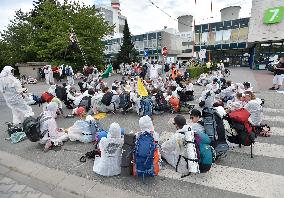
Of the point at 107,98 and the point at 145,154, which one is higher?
the point at 107,98

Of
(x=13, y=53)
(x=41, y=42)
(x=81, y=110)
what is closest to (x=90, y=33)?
(x=41, y=42)

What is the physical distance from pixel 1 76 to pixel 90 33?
22.2m

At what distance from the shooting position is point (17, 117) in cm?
784

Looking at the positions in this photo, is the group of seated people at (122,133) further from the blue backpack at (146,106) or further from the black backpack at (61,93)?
the black backpack at (61,93)

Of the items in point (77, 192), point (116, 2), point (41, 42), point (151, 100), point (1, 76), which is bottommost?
point (77, 192)

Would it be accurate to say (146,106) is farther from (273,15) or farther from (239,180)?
(273,15)

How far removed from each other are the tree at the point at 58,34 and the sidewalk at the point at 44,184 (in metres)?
22.8

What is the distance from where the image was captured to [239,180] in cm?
433

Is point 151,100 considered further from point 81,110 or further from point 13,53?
point 13,53

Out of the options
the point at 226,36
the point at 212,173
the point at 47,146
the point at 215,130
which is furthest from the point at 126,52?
the point at 212,173

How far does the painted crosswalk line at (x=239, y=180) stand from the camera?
3980mm

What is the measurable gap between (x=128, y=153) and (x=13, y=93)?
5.25m

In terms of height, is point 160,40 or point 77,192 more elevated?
point 160,40

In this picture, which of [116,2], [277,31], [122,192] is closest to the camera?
[122,192]
